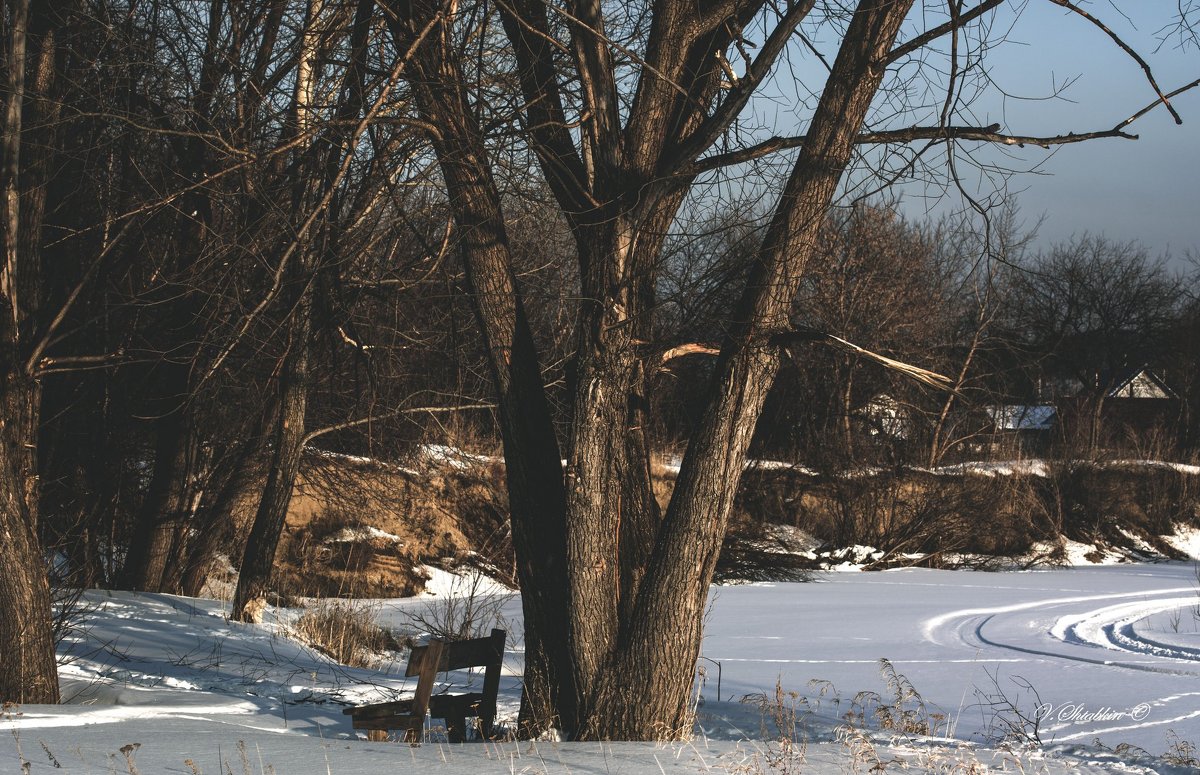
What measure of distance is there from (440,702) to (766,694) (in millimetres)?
2750

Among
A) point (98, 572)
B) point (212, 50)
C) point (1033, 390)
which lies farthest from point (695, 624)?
point (1033, 390)

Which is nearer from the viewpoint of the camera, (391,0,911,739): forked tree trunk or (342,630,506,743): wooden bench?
(342,630,506,743): wooden bench

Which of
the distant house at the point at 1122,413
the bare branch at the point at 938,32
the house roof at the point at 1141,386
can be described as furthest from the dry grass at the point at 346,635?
the house roof at the point at 1141,386

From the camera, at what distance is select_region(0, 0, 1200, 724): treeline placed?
17.4ft

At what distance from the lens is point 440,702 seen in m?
5.29

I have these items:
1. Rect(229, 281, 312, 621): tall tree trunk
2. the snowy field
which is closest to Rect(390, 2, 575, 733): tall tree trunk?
the snowy field

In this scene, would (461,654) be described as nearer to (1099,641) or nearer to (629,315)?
(629,315)

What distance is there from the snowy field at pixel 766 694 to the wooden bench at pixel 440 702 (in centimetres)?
15

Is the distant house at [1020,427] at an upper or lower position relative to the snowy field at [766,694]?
upper

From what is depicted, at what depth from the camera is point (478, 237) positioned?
5328 millimetres

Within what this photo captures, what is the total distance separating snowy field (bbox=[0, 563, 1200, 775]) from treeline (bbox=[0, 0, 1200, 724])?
3.33 ft

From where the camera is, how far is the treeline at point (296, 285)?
5297 millimetres

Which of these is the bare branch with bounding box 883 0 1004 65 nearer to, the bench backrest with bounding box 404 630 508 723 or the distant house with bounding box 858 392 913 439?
the bench backrest with bounding box 404 630 508 723

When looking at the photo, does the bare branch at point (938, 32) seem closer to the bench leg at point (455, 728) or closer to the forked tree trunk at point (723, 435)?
the forked tree trunk at point (723, 435)
